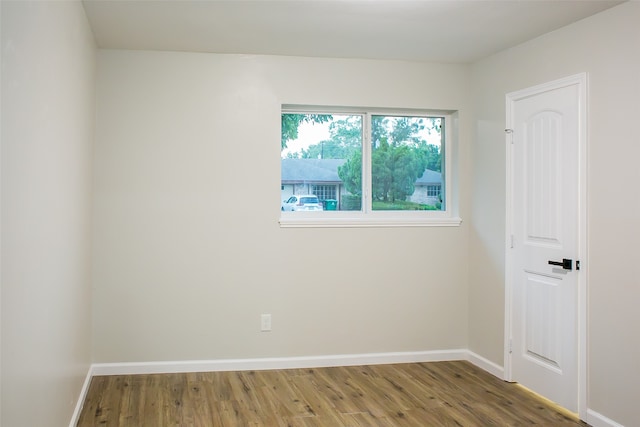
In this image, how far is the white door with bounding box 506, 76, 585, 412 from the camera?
11.2 ft

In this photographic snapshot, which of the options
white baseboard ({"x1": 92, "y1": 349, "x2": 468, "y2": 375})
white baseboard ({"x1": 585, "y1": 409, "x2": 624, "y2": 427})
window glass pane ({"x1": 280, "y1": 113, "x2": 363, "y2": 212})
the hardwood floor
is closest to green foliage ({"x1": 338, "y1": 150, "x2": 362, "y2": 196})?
window glass pane ({"x1": 280, "y1": 113, "x2": 363, "y2": 212})

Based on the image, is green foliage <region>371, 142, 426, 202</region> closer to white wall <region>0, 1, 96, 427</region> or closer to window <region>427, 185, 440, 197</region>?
window <region>427, 185, 440, 197</region>

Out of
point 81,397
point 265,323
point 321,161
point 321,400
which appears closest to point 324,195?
point 321,161

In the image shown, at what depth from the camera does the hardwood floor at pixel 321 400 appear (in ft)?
10.8

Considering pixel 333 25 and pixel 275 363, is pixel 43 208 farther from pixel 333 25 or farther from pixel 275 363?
pixel 275 363

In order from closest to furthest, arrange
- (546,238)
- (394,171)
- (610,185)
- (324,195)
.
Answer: (610,185) < (546,238) < (324,195) < (394,171)

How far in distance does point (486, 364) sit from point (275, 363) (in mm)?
1672

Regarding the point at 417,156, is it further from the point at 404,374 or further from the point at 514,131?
the point at 404,374

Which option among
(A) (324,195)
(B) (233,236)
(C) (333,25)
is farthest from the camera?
(A) (324,195)

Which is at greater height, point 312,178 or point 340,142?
point 340,142

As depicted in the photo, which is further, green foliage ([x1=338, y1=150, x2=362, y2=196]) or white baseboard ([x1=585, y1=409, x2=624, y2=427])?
green foliage ([x1=338, y1=150, x2=362, y2=196])

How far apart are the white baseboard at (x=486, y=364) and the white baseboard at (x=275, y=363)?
0.24 ft

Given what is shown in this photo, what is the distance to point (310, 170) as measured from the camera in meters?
4.55

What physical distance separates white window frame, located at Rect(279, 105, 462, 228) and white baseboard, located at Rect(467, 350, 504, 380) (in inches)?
43.2
